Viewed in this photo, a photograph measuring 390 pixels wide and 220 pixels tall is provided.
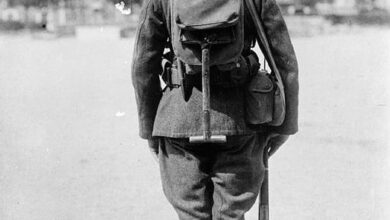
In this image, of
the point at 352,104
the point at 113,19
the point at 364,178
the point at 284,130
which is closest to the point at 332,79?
the point at 352,104

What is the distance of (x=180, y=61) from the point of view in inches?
111

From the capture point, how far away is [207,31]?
8.66 ft

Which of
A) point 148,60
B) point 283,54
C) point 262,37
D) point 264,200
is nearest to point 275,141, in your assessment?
point 264,200

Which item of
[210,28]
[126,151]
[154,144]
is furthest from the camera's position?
[126,151]

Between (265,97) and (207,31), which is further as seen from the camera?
(265,97)

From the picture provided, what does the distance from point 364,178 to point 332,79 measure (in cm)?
555

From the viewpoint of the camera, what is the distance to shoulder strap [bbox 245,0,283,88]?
9.05 feet

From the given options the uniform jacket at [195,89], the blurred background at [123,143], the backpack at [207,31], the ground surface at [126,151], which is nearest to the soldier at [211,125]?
the uniform jacket at [195,89]

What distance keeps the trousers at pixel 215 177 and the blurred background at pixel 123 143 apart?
183 centimetres

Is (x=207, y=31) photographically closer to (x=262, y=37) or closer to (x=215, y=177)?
(x=262, y=37)

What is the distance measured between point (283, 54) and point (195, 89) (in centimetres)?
42

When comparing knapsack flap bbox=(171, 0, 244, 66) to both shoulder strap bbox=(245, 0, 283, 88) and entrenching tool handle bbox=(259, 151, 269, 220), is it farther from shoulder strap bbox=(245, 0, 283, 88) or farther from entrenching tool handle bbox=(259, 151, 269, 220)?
entrenching tool handle bbox=(259, 151, 269, 220)

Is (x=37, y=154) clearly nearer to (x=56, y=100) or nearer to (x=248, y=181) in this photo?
(x=56, y=100)

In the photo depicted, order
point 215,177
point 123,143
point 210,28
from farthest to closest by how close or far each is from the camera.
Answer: point 123,143 < point 215,177 < point 210,28
